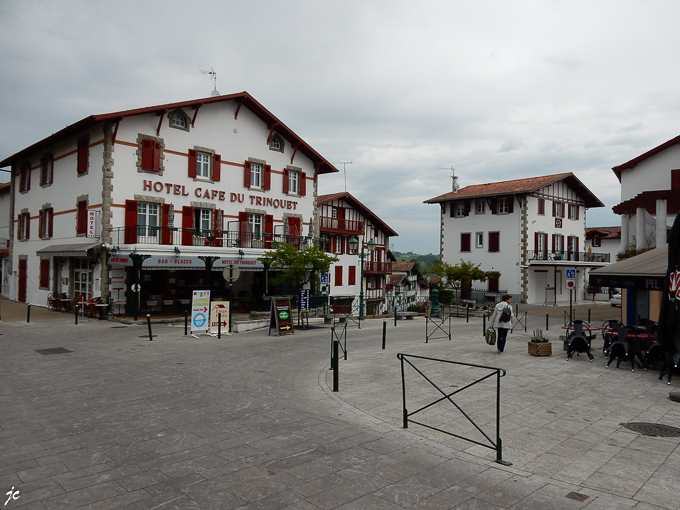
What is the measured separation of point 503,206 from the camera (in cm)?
4047

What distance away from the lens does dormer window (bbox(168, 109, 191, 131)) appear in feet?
81.4

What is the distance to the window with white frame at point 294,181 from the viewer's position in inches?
1203

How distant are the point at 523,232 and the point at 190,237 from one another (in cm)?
2606

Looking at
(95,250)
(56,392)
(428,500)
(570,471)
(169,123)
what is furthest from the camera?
(169,123)

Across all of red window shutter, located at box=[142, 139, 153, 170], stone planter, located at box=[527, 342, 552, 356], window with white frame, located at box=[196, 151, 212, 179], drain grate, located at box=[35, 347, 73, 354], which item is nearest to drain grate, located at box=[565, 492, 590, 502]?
stone planter, located at box=[527, 342, 552, 356]

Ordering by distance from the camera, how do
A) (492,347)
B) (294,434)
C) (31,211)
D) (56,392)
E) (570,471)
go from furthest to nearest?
(31,211), (492,347), (56,392), (294,434), (570,471)

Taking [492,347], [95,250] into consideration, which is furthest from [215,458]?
[95,250]

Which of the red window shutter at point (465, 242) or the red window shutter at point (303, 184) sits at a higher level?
the red window shutter at point (303, 184)

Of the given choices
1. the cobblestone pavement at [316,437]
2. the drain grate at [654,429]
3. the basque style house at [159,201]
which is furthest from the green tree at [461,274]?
the drain grate at [654,429]

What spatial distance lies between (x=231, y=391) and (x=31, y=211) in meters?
25.9

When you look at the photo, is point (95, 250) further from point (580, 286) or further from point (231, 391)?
point (580, 286)

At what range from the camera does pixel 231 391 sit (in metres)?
9.09

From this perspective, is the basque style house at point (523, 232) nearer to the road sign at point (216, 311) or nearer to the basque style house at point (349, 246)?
the basque style house at point (349, 246)

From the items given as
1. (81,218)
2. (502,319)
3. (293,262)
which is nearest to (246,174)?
(293,262)
